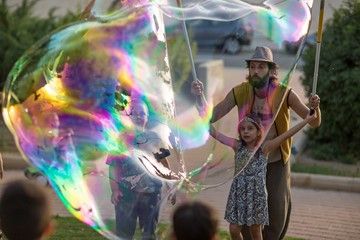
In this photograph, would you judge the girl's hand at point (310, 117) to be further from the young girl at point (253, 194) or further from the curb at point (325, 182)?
the curb at point (325, 182)

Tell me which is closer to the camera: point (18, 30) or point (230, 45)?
point (230, 45)

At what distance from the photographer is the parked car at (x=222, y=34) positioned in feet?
18.2

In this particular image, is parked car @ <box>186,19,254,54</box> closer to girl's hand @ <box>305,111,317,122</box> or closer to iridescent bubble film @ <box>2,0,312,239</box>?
iridescent bubble film @ <box>2,0,312,239</box>

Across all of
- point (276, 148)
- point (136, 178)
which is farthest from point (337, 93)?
point (136, 178)

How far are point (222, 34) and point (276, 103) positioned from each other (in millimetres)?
617

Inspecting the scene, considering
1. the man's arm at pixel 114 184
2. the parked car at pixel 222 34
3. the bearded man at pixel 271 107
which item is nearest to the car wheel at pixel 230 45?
the parked car at pixel 222 34

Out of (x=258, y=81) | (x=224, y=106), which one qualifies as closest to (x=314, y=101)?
(x=258, y=81)

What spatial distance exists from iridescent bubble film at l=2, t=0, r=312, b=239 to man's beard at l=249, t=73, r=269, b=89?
0.10 metres

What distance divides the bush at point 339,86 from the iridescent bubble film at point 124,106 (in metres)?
4.37

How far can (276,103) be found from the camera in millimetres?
5555

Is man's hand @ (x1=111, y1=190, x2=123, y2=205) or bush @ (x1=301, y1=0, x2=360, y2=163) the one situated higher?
man's hand @ (x1=111, y1=190, x2=123, y2=205)

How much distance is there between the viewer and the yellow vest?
219 inches

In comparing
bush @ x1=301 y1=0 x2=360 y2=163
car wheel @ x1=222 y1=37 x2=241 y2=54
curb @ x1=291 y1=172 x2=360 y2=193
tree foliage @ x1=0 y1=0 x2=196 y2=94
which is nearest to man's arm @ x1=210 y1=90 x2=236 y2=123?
car wheel @ x1=222 y1=37 x2=241 y2=54

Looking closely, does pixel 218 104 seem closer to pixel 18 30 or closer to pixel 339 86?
pixel 339 86
